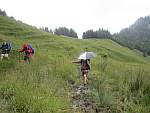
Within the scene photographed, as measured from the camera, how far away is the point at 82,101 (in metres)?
12.8

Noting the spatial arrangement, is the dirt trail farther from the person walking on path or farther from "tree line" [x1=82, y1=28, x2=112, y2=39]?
"tree line" [x1=82, y1=28, x2=112, y2=39]

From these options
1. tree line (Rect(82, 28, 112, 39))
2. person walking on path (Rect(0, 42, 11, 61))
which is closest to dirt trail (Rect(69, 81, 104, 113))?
person walking on path (Rect(0, 42, 11, 61))

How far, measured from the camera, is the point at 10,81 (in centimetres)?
1094

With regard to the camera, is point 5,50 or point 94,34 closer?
point 5,50

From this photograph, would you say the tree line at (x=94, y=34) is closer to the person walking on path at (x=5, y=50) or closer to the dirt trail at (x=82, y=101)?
the person walking on path at (x=5, y=50)

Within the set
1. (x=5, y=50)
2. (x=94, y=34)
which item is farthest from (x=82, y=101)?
(x=94, y=34)

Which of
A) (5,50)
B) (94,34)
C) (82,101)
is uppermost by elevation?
(94,34)

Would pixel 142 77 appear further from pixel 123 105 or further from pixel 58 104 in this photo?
pixel 58 104

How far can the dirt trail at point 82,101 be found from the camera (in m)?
11.7

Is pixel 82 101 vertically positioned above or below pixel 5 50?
below

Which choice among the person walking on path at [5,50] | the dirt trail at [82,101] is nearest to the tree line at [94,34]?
the person walking on path at [5,50]

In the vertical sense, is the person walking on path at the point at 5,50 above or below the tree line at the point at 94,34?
below

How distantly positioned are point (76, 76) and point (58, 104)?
770cm

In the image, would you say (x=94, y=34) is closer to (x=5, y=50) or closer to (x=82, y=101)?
(x=5, y=50)
